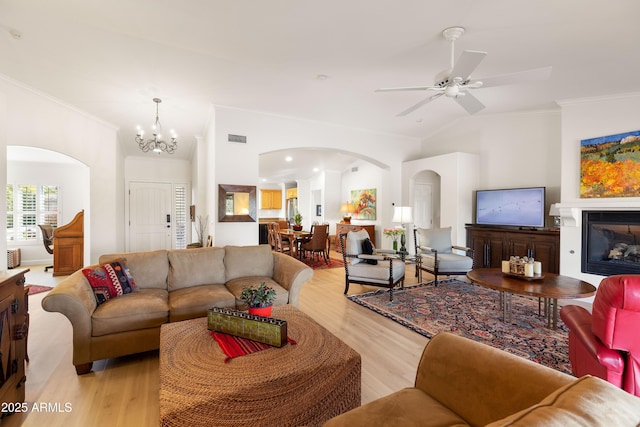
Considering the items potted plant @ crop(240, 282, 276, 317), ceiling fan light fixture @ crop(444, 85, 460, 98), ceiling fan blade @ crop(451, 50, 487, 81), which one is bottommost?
potted plant @ crop(240, 282, 276, 317)

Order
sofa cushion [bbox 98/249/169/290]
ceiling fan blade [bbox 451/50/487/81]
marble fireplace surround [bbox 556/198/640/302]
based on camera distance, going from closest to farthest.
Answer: ceiling fan blade [bbox 451/50/487/81]
sofa cushion [bbox 98/249/169/290]
marble fireplace surround [bbox 556/198/640/302]

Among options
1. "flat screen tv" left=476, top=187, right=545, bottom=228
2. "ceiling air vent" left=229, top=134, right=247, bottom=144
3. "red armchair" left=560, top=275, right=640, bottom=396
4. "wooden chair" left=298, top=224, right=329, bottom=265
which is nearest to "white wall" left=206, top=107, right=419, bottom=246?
"ceiling air vent" left=229, top=134, right=247, bottom=144

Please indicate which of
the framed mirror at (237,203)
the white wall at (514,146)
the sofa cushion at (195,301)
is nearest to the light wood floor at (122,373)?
the sofa cushion at (195,301)

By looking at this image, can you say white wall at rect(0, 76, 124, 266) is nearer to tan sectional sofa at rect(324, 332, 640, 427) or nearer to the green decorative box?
the green decorative box

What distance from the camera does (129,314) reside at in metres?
2.50

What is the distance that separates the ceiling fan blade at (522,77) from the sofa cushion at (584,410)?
2.61 meters

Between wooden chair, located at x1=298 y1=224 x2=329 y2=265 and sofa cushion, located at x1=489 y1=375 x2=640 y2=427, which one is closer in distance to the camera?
sofa cushion, located at x1=489 y1=375 x2=640 y2=427

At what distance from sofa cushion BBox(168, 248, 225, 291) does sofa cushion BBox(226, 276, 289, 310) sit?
8.4 inches

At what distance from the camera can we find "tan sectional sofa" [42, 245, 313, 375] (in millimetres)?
2340

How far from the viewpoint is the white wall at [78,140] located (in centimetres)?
384

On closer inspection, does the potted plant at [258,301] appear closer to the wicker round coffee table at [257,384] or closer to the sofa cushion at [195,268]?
the wicker round coffee table at [257,384]

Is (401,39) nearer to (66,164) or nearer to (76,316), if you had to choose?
(76,316)

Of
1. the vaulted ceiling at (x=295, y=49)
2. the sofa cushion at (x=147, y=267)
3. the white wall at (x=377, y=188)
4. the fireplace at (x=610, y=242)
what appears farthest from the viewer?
the white wall at (x=377, y=188)

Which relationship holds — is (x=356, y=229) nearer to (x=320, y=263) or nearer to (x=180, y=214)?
(x=320, y=263)
